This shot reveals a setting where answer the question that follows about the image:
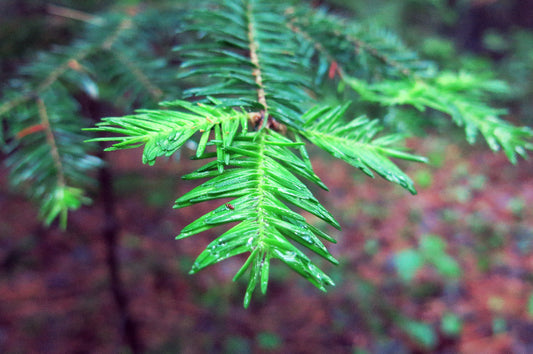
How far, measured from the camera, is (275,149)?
0.44 metres

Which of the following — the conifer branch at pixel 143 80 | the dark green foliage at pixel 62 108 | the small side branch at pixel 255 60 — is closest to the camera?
the small side branch at pixel 255 60

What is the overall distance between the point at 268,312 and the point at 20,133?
2.66 meters

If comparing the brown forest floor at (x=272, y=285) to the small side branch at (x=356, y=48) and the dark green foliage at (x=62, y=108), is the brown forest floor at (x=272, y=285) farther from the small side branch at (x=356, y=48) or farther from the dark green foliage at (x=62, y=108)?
the dark green foliage at (x=62, y=108)

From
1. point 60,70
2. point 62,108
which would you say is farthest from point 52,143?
point 60,70

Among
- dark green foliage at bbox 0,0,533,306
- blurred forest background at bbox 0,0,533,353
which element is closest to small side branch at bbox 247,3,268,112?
dark green foliage at bbox 0,0,533,306

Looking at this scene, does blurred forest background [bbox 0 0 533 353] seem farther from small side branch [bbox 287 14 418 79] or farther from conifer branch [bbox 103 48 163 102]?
small side branch [bbox 287 14 418 79]

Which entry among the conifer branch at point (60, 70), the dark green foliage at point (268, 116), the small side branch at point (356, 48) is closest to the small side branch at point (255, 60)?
the dark green foliage at point (268, 116)

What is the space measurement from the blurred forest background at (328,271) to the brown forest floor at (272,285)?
0.5 inches

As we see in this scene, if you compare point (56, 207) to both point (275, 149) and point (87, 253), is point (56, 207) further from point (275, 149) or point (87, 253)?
point (87, 253)

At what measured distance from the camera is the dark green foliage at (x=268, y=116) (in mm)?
375

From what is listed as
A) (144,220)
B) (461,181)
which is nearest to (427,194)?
(461,181)

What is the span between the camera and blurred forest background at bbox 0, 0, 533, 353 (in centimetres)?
253

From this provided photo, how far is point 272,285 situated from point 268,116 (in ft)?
9.82

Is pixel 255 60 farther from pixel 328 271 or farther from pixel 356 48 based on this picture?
pixel 328 271
